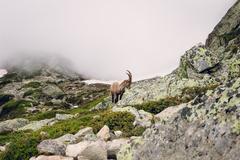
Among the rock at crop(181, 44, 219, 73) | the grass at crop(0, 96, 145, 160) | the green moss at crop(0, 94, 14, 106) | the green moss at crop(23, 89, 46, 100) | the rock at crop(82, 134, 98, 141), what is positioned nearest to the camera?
the rock at crop(82, 134, 98, 141)

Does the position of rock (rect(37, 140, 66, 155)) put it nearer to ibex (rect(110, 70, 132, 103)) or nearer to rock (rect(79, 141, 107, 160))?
rock (rect(79, 141, 107, 160))

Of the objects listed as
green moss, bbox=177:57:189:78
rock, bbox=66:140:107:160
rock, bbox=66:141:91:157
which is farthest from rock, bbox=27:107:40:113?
rock, bbox=66:140:107:160

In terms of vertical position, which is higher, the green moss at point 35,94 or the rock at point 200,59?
the rock at point 200,59

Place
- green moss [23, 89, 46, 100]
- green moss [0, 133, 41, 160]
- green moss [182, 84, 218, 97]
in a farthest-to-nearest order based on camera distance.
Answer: green moss [23, 89, 46, 100]
green moss [182, 84, 218, 97]
green moss [0, 133, 41, 160]

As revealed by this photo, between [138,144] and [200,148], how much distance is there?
2.82 m

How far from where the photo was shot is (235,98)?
10688 mm

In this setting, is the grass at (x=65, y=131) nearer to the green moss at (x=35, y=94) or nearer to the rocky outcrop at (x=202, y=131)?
the rocky outcrop at (x=202, y=131)

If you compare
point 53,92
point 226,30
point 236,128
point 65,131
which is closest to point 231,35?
point 226,30

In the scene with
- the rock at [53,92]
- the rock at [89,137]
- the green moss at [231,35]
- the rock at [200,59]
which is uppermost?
the green moss at [231,35]

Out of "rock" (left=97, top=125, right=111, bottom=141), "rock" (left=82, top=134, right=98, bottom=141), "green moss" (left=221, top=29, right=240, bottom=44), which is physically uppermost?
"green moss" (left=221, top=29, right=240, bottom=44)

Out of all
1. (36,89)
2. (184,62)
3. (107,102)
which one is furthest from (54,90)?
(184,62)

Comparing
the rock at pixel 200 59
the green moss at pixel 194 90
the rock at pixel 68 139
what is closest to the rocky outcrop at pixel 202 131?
the rock at pixel 68 139

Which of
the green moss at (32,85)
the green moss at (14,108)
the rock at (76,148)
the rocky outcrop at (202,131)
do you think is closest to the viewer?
the rocky outcrop at (202,131)

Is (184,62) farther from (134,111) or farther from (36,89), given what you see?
(36,89)
